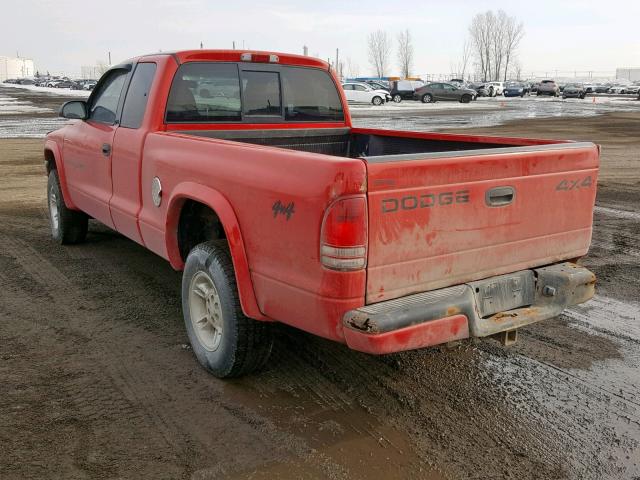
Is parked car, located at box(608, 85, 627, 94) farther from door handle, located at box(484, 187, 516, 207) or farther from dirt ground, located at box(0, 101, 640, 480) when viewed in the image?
door handle, located at box(484, 187, 516, 207)

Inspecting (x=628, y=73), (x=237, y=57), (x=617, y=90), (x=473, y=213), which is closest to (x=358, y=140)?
(x=237, y=57)

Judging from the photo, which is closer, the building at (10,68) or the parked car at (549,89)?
the parked car at (549,89)

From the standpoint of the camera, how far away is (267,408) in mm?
3631

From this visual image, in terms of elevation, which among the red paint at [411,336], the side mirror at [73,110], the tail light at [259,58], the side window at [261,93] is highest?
the tail light at [259,58]

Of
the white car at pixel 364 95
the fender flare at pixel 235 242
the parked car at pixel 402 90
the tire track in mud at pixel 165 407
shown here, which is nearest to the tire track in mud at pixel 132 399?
the tire track in mud at pixel 165 407

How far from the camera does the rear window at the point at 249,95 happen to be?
194 inches

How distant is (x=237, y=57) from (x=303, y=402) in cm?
292

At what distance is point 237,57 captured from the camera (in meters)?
5.23

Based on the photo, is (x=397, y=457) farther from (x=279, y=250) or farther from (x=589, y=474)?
(x=279, y=250)

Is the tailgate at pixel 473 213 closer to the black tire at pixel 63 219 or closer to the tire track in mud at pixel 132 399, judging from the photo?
the tire track in mud at pixel 132 399

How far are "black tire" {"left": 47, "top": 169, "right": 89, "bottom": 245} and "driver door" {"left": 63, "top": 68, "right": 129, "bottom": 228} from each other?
46 centimetres

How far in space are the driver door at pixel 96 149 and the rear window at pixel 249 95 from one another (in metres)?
0.76

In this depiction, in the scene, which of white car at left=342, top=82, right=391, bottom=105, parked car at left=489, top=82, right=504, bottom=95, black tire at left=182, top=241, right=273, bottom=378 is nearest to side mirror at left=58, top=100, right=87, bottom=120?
black tire at left=182, top=241, right=273, bottom=378

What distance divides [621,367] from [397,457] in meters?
1.88
